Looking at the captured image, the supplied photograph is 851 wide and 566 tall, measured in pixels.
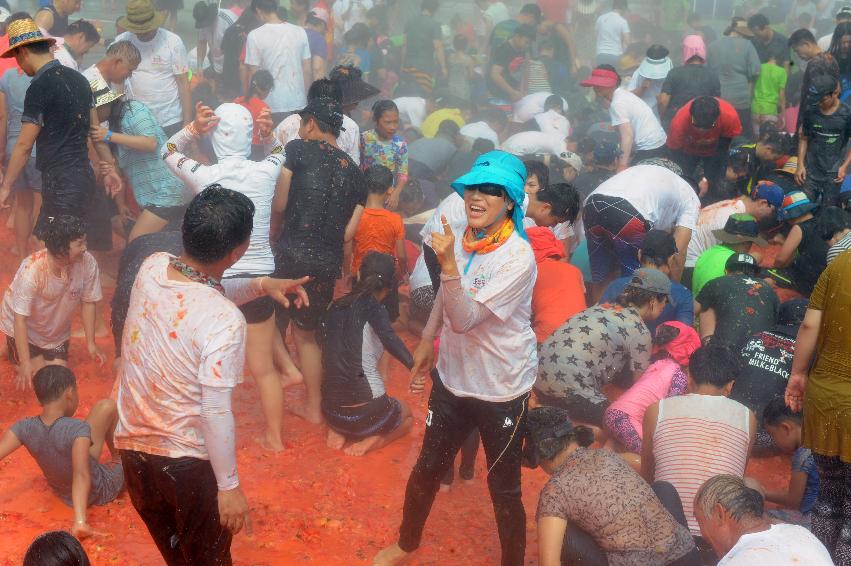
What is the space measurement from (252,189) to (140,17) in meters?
3.51

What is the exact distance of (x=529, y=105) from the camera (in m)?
12.4

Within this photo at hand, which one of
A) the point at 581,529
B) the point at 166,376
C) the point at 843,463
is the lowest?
the point at 581,529

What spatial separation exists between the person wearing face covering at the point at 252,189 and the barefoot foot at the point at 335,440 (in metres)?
0.32

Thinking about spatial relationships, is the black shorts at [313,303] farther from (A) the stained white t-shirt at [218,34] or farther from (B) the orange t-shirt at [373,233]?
(A) the stained white t-shirt at [218,34]

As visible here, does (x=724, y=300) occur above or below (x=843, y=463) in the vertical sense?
below

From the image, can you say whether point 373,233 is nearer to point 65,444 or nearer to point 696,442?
point 65,444

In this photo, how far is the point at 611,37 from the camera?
582 inches

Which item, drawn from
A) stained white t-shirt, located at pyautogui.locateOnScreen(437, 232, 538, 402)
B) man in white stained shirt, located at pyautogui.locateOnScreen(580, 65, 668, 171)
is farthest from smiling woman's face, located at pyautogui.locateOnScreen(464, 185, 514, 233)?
man in white stained shirt, located at pyautogui.locateOnScreen(580, 65, 668, 171)

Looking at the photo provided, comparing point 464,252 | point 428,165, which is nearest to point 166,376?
point 464,252

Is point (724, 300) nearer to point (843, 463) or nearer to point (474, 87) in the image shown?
point (843, 463)

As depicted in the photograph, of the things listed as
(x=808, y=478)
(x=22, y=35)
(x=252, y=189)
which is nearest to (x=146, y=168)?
(x=22, y=35)

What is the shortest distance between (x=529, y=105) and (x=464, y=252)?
29.7 feet

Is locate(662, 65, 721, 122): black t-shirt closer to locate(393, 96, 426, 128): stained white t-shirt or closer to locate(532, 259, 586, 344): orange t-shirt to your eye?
locate(393, 96, 426, 128): stained white t-shirt

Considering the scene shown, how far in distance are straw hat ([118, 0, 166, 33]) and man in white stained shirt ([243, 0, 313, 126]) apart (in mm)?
1627
